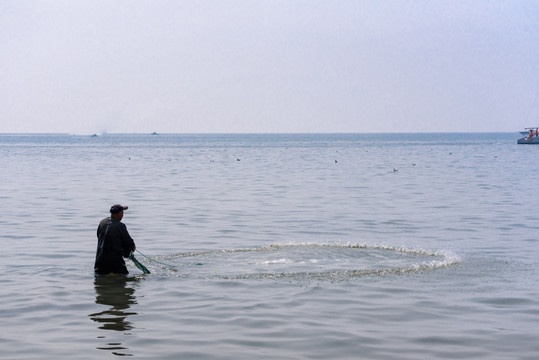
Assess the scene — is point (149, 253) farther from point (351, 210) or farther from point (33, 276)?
point (351, 210)

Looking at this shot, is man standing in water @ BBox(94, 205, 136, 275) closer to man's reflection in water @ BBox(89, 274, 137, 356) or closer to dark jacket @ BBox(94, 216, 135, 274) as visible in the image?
dark jacket @ BBox(94, 216, 135, 274)

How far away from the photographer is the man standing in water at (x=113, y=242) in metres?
14.0

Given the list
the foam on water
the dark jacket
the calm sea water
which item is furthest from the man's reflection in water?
the foam on water

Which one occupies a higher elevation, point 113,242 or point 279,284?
point 113,242

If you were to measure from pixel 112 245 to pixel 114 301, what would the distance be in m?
1.56

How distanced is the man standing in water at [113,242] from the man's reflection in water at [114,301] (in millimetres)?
268

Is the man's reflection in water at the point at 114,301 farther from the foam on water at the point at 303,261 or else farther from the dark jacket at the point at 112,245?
the foam on water at the point at 303,261

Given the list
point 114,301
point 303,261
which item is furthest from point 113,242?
point 303,261

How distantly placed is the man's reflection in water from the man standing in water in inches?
10.6

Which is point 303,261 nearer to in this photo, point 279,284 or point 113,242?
point 279,284

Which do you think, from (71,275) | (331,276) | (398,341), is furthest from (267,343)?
(71,275)

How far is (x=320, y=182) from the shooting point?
45.3 metres

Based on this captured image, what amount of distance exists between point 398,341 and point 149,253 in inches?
378

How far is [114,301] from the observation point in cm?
1284
